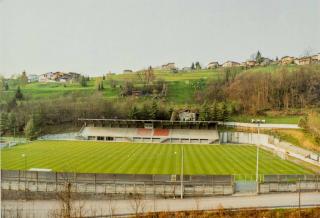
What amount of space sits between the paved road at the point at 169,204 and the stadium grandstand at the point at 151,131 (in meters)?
21.9

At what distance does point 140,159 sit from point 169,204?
1159 centimetres

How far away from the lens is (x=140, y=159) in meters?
26.0

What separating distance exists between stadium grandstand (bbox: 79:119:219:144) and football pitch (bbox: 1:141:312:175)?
4121mm

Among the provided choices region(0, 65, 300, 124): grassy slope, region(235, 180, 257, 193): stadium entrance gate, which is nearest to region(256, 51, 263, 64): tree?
region(0, 65, 300, 124): grassy slope

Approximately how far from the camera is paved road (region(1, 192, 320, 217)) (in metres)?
13.8

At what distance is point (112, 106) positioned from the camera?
156ft

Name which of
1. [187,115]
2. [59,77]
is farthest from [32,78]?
[187,115]

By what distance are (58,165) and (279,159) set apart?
1425cm

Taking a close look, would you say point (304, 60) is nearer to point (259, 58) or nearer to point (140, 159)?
point (259, 58)

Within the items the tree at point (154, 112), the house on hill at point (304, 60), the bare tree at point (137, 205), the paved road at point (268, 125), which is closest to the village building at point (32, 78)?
the tree at point (154, 112)

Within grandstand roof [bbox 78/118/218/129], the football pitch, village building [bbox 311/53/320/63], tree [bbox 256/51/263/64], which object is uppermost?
tree [bbox 256/51/263/64]

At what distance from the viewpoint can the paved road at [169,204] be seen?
1378 cm

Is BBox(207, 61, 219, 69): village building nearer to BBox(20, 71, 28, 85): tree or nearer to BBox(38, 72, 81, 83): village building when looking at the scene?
BBox(38, 72, 81, 83): village building

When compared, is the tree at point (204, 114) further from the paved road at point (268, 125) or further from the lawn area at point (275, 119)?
the lawn area at point (275, 119)
